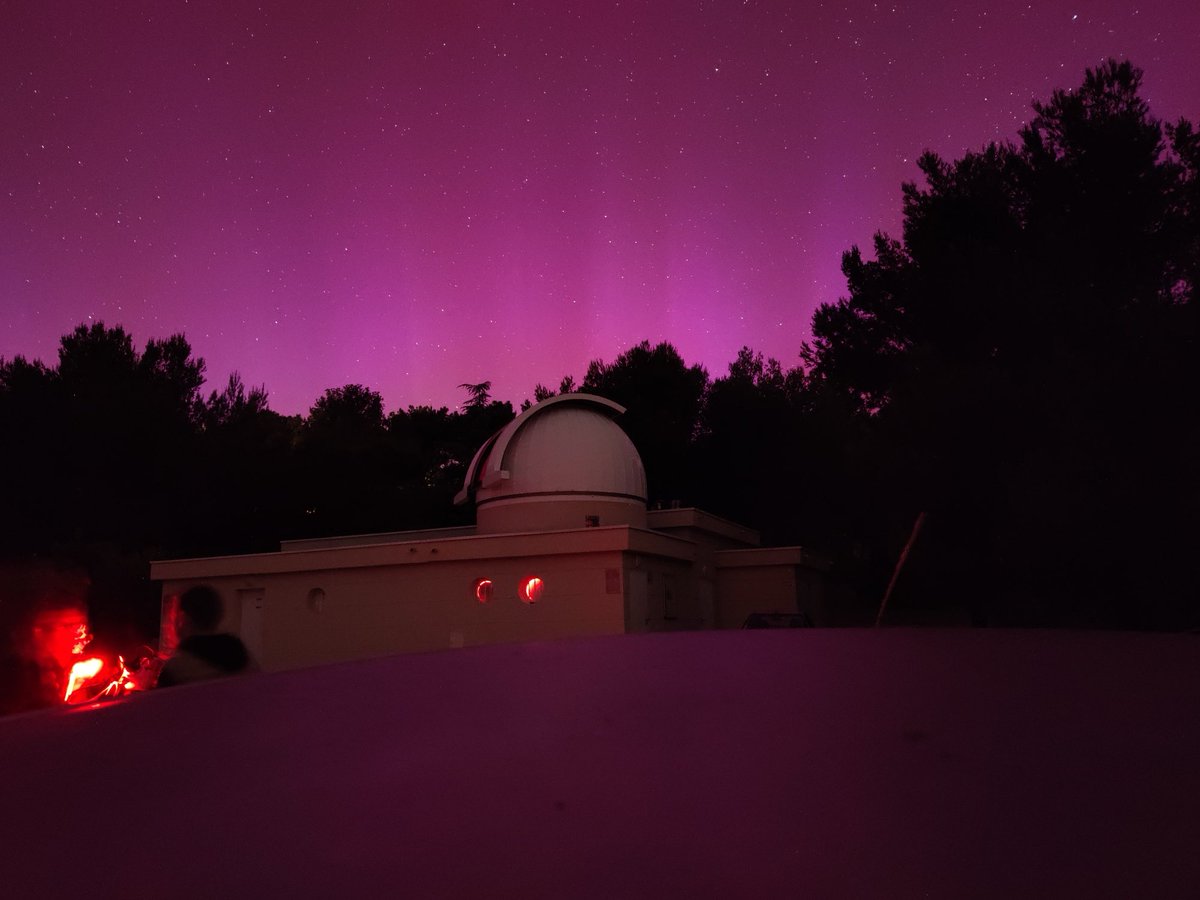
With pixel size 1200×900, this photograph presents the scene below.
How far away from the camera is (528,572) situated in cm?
1945

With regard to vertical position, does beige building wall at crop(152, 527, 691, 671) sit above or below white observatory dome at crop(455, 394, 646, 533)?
below

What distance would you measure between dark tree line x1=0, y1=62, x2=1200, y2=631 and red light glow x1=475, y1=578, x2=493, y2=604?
8918 millimetres

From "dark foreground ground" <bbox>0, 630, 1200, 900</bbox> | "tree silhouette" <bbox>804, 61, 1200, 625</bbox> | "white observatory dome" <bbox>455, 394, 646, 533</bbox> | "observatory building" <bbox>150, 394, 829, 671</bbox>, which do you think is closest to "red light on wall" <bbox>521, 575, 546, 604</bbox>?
"observatory building" <bbox>150, 394, 829, 671</bbox>

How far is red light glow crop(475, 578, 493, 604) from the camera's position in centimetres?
1975

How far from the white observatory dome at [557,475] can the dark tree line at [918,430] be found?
20.1ft

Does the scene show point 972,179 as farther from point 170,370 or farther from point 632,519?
point 170,370

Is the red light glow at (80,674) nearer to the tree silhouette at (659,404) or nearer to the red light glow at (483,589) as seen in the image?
the red light glow at (483,589)

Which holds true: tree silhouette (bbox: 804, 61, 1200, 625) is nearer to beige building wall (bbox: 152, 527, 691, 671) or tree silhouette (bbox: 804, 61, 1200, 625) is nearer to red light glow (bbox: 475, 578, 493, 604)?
beige building wall (bbox: 152, 527, 691, 671)

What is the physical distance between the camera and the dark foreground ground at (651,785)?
64cm

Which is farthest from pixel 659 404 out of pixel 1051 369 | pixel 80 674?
pixel 80 674

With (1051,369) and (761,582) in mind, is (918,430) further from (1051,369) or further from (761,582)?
(761,582)

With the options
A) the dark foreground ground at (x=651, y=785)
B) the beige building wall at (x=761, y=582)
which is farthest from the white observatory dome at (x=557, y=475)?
the dark foreground ground at (x=651, y=785)

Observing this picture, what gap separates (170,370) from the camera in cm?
3950

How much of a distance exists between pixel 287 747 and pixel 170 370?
142 feet
